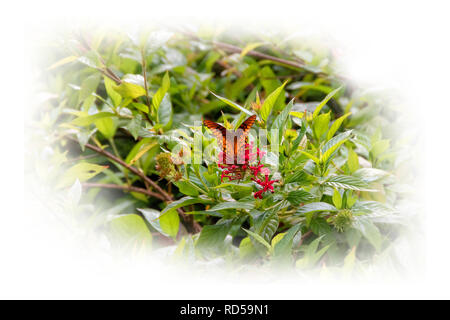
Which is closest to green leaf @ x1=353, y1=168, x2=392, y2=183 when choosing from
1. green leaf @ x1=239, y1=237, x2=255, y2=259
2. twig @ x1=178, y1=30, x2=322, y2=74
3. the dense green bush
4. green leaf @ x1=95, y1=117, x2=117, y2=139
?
the dense green bush

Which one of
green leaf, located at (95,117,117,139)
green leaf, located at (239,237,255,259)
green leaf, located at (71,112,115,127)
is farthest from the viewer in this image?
green leaf, located at (95,117,117,139)

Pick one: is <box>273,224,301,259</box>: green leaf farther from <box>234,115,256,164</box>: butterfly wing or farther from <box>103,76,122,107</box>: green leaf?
<box>103,76,122,107</box>: green leaf

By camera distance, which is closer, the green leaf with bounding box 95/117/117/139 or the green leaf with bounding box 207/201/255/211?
the green leaf with bounding box 207/201/255/211

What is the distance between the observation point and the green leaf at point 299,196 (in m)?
0.55

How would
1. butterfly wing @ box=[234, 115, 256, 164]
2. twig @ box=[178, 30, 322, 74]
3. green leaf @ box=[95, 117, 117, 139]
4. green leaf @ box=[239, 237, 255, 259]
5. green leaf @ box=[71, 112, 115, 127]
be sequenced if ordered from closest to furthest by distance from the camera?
1. butterfly wing @ box=[234, 115, 256, 164]
2. green leaf @ box=[239, 237, 255, 259]
3. green leaf @ box=[71, 112, 115, 127]
4. green leaf @ box=[95, 117, 117, 139]
5. twig @ box=[178, 30, 322, 74]

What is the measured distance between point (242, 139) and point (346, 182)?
171 millimetres

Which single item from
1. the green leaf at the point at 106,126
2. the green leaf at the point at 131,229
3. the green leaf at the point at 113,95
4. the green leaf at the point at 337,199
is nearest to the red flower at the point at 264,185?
the green leaf at the point at 337,199

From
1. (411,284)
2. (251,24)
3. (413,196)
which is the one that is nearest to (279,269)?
(411,284)

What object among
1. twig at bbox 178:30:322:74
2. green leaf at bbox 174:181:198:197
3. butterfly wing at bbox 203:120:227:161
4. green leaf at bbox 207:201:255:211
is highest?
twig at bbox 178:30:322:74

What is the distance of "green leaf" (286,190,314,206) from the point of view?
55 centimetres

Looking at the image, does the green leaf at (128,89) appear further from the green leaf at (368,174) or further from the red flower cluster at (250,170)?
the green leaf at (368,174)

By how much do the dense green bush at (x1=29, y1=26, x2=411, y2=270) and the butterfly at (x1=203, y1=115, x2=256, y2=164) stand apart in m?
0.03

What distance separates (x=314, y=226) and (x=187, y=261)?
0.22 metres

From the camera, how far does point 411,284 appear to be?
2.06 feet
